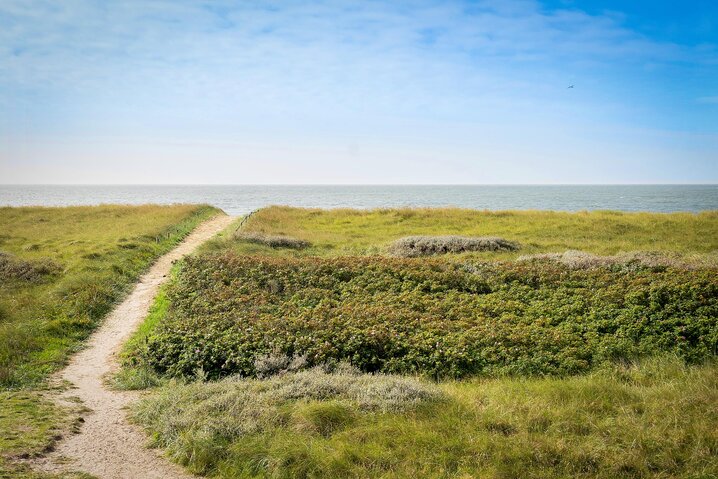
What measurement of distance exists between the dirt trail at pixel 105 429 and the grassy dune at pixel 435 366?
35 centimetres

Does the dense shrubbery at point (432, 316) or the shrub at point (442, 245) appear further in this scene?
the shrub at point (442, 245)

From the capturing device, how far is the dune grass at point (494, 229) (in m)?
30.1

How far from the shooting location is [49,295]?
18.9 metres

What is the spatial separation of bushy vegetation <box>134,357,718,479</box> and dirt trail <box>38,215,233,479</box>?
340 millimetres

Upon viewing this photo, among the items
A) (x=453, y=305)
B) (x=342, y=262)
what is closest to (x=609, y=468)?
(x=453, y=305)

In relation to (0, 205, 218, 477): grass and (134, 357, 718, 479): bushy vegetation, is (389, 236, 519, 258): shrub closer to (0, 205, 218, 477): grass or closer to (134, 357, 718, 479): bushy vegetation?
(0, 205, 218, 477): grass

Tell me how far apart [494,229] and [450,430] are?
33187mm

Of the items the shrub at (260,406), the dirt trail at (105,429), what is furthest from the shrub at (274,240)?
the shrub at (260,406)

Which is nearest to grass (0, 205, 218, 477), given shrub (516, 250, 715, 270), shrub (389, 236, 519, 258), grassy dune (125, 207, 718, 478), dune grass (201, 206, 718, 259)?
grassy dune (125, 207, 718, 478)

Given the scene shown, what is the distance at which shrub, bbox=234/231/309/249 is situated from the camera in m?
31.4

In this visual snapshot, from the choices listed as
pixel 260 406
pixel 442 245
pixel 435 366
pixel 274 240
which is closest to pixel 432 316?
pixel 435 366

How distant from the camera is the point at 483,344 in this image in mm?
13500

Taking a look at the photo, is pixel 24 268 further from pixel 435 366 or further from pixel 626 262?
pixel 626 262

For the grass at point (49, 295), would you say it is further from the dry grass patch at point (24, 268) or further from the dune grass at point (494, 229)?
the dune grass at point (494, 229)
